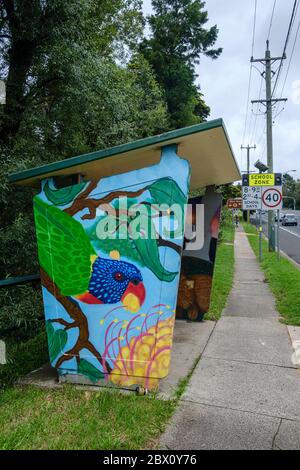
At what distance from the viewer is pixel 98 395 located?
368 centimetres

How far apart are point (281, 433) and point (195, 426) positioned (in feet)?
2.14

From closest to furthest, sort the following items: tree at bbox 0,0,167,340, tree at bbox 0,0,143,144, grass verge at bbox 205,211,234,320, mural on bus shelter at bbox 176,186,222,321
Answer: tree at bbox 0,0,167,340, tree at bbox 0,0,143,144, mural on bus shelter at bbox 176,186,222,321, grass verge at bbox 205,211,234,320

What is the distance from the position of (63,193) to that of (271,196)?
12103mm

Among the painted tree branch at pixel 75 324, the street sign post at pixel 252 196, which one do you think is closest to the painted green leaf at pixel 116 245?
the painted tree branch at pixel 75 324

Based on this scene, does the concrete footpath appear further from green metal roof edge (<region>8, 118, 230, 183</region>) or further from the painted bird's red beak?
green metal roof edge (<region>8, 118, 230, 183</region>)

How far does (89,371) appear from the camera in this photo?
392 centimetres

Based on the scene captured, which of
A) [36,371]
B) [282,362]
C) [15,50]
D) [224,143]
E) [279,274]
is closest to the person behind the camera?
[224,143]

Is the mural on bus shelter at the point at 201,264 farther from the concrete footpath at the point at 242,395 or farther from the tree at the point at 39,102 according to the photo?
the tree at the point at 39,102

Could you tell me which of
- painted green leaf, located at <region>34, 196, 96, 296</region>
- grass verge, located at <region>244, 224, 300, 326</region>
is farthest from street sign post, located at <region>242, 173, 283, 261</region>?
painted green leaf, located at <region>34, 196, 96, 296</region>

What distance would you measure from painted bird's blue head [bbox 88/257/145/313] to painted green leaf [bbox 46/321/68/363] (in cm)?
53

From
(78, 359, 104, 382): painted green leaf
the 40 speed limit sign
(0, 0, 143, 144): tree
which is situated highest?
(0, 0, 143, 144): tree

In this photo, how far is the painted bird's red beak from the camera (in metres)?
3.76

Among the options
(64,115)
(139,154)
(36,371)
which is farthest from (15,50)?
(36,371)
